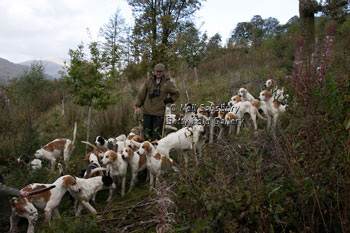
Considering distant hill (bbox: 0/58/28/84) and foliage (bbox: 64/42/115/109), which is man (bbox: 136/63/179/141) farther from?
distant hill (bbox: 0/58/28/84)

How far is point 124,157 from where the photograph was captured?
16.0 feet

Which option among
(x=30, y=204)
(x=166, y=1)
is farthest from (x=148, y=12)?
(x=30, y=204)

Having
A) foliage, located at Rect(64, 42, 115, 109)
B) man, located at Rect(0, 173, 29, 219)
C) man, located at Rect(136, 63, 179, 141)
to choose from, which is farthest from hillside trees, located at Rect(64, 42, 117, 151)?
man, located at Rect(0, 173, 29, 219)

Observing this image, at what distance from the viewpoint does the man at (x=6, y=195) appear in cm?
325

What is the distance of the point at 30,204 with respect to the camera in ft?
12.2

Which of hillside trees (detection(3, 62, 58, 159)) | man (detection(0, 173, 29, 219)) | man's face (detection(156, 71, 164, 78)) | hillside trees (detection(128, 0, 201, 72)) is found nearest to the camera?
man (detection(0, 173, 29, 219))

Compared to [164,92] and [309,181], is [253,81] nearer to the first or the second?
[164,92]

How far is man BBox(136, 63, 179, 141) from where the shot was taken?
21.2 ft

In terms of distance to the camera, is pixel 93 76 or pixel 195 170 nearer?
pixel 195 170

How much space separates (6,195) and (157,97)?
3982 millimetres

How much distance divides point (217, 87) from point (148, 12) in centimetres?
698

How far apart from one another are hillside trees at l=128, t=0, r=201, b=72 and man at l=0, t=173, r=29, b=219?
9.72 meters

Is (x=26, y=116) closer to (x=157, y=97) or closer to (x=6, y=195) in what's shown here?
(x=157, y=97)

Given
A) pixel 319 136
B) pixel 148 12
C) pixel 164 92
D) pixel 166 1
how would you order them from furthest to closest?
1. pixel 166 1
2. pixel 148 12
3. pixel 164 92
4. pixel 319 136
